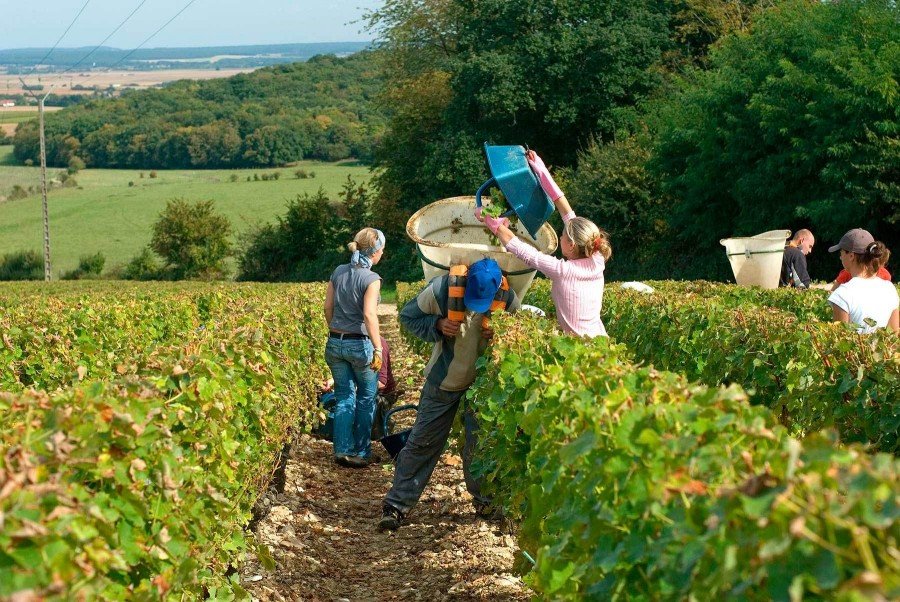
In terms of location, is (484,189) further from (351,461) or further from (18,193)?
(18,193)

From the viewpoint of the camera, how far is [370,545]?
7.67 meters

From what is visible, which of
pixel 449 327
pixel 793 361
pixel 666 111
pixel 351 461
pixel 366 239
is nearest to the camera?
pixel 793 361

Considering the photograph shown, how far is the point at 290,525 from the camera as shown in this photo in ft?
25.8

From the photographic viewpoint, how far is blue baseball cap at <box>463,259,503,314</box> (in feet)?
22.6

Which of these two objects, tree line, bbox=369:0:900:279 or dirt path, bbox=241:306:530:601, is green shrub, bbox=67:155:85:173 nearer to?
tree line, bbox=369:0:900:279

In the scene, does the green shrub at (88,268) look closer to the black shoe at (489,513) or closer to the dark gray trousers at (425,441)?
the black shoe at (489,513)

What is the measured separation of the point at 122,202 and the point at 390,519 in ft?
283

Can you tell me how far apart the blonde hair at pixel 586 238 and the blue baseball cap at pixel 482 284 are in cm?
52

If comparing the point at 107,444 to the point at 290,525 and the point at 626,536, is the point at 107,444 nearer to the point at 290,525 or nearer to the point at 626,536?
the point at 626,536

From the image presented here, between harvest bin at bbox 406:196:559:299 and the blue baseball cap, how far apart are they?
0.30m

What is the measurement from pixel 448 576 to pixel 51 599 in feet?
14.1

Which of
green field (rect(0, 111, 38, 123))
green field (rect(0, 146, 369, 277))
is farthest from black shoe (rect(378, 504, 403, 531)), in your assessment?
green field (rect(0, 111, 38, 123))

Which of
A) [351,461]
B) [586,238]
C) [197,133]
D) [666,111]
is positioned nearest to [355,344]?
[351,461]

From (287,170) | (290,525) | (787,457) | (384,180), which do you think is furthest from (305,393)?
(287,170)
